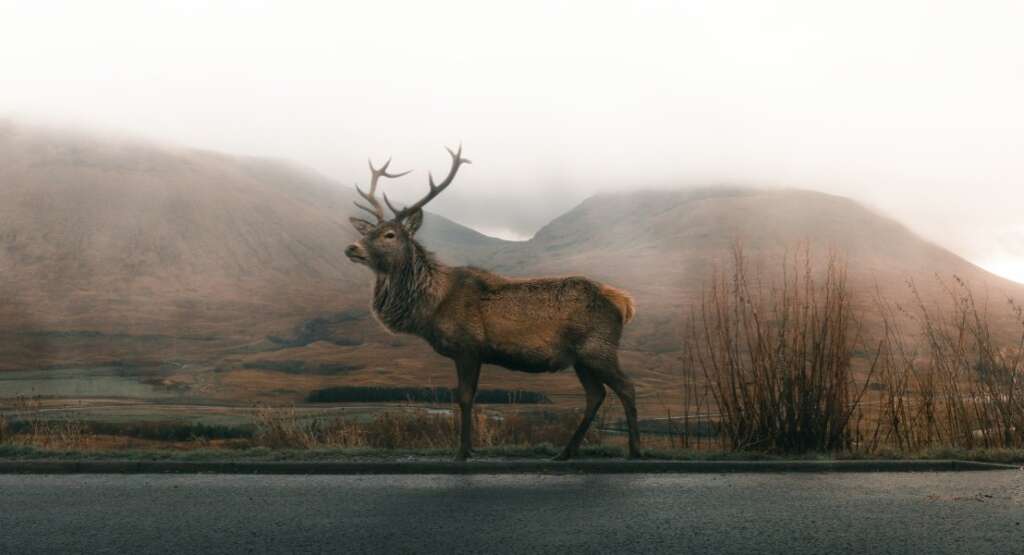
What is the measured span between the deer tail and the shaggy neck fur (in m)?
1.78

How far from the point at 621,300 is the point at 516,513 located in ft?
13.2

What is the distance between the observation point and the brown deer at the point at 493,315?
10180mm

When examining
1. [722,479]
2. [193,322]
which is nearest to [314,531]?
[722,479]

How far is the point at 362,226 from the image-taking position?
1095 centimetres

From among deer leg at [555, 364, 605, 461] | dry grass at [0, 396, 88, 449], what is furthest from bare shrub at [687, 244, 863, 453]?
dry grass at [0, 396, 88, 449]

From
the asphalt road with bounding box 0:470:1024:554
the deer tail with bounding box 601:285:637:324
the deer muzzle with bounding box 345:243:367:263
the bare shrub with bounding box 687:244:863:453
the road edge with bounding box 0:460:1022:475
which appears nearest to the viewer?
the asphalt road with bounding box 0:470:1024:554

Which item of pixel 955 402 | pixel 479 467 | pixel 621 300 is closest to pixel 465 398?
pixel 479 467

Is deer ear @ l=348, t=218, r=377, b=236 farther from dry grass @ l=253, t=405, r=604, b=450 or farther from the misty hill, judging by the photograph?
the misty hill

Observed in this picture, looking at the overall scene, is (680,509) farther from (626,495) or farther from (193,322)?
(193,322)

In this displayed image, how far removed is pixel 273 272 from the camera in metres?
152

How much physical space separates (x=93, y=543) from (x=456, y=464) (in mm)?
3980

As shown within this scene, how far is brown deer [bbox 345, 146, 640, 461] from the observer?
1018 cm

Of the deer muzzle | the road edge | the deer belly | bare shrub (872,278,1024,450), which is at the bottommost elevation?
the road edge

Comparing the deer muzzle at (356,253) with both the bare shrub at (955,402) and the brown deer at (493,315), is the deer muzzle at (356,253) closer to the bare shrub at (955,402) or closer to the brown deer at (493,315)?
the brown deer at (493,315)
